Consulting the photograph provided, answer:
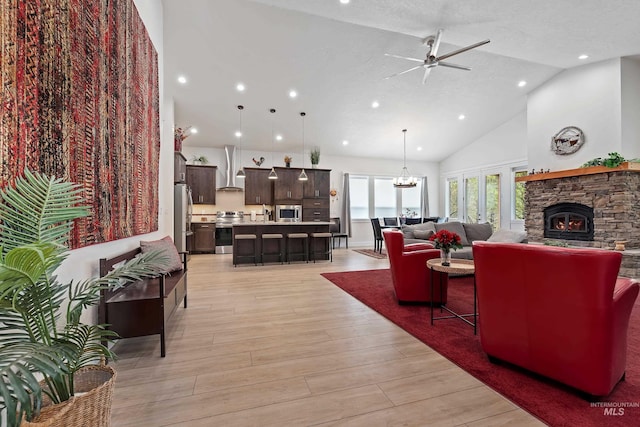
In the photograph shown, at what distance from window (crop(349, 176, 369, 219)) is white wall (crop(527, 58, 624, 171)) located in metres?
4.68

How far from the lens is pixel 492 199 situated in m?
8.33

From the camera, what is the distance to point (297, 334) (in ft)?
8.69

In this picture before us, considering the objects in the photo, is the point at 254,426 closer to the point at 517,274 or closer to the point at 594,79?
the point at 517,274

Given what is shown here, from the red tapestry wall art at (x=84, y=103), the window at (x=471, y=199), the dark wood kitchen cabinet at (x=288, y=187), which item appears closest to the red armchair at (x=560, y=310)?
the red tapestry wall art at (x=84, y=103)

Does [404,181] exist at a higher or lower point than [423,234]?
higher

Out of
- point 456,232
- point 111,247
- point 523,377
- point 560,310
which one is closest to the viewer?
point 560,310

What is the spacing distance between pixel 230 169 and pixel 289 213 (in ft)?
7.20

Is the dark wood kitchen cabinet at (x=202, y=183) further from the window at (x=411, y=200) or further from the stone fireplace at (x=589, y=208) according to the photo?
the stone fireplace at (x=589, y=208)

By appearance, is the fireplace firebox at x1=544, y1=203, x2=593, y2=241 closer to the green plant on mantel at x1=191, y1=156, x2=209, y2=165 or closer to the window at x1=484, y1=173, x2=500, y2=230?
the window at x1=484, y1=173, x2=500, y2=230

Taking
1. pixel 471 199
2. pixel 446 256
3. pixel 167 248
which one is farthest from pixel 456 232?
pixel 167 248

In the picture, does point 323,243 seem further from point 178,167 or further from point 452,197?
point 452,197

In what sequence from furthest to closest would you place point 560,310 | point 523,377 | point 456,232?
point 456,232 → point 523,377 → point 560,310

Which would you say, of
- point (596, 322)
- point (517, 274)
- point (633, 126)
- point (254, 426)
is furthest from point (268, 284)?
point (633, 126)

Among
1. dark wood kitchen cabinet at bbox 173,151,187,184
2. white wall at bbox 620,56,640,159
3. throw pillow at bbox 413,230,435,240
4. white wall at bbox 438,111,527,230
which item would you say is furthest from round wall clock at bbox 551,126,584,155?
dark wood kitchen cabinet at bbox 173,151,187,184
